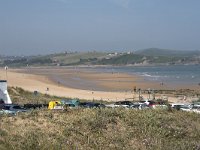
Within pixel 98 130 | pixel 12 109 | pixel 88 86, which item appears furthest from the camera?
pixel 88 86

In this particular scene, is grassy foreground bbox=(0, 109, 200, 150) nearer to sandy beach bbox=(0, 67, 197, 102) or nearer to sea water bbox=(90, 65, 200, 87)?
sandy beach bbox=(0, 67, 197, 102)

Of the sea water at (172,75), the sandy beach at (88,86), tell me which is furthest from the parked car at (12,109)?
the sea water at (172,75)

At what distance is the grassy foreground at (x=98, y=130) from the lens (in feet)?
44.4

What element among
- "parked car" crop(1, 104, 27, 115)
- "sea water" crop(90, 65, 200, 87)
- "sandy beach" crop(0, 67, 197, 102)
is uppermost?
"parked car" crop(1, 104, 27, 115)

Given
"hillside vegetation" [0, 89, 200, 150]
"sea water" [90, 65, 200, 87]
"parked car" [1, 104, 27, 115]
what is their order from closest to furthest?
"hillside vegetation" [0, 89, 200, 150] < "parked car" [1, 104, 27, 115] < "sea water" [90, 65, 200, 87]

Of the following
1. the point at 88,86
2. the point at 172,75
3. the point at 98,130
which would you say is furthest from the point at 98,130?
the point at 172,75

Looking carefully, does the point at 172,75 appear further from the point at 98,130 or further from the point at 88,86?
the point at 98,130

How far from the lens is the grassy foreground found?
13.5 meters

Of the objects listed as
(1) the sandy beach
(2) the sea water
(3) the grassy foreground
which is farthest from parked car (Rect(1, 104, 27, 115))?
(2) the sea water

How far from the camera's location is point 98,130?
15875 millimetres

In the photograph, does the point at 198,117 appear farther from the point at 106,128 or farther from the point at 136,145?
the point at 136,145

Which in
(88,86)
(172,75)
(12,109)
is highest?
(12,109)

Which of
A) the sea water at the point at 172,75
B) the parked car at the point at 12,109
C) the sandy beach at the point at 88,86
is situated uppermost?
the parked car at the point at 12,109

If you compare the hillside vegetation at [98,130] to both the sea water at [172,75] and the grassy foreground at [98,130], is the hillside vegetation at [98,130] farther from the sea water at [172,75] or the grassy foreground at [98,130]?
the sea water at [172,75]
